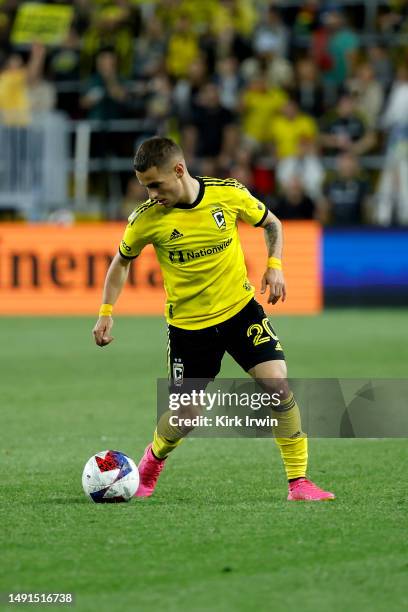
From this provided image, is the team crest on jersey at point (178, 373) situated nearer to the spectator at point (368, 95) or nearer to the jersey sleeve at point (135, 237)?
the jersey sleeve at point (135, 237)

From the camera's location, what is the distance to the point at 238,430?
361 inches

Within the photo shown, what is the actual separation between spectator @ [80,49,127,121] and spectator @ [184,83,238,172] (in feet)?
4.44

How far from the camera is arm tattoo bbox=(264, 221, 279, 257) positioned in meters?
7.34

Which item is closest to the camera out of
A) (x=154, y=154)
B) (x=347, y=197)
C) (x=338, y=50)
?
(x=154, y=154)

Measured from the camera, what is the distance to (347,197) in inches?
802

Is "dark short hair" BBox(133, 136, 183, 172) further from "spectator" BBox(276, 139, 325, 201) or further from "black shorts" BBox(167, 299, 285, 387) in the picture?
"spectator" BBox(276, 139, 325, 201)

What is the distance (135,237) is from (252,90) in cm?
1450

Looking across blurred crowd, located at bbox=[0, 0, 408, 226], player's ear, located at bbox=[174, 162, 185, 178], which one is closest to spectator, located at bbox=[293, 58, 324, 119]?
blurred crowd, located at bbox=[0, 0, 408, 226]

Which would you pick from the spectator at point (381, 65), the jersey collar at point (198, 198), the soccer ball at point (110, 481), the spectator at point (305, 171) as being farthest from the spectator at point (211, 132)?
the soccer ball at point (110, 481)

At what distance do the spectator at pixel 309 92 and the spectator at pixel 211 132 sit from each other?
132 cm

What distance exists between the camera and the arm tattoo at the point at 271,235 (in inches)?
289

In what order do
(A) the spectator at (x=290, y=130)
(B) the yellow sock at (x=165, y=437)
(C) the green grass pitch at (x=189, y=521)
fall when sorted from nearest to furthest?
(C) the green grass pitch at (x=189, y=521), (B) the yellow sock at (x=165, y=437), (A) the spectator at (x=290, y=130)

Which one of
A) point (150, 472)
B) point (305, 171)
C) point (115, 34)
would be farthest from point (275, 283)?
point (115, 34)

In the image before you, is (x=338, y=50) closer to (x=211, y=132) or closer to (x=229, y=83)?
(x=229, y=83)
